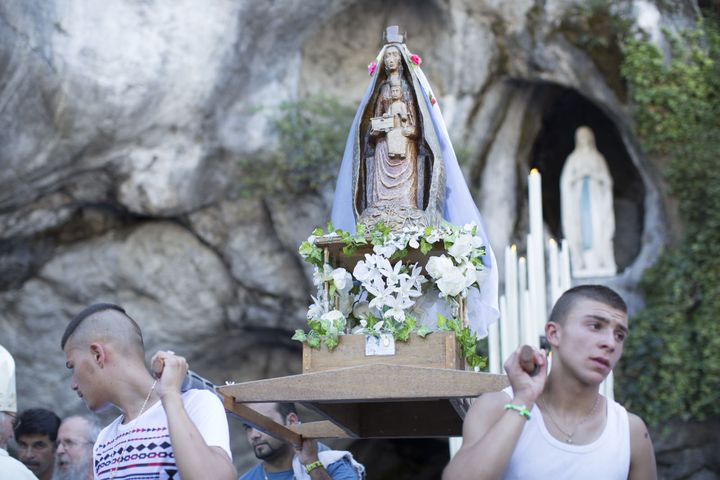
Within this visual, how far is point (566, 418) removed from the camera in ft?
9.48

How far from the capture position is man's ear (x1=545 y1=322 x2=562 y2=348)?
2939 mm

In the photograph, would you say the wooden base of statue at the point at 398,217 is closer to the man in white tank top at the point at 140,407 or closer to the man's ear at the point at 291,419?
the man's ear at the point at 291,419

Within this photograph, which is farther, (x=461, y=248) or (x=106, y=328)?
(x=461, y=248)

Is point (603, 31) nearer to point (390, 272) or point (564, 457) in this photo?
point (390, 272)

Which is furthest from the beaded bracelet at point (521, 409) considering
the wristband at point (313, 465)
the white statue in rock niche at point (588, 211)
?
the white statue in rock niche at point (588, 211)

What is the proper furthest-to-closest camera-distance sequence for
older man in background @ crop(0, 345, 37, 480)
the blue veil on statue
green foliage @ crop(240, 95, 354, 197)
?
green foliage @ crop(240, 95, 354, 197) → the blue veil on statue → older man in background @ crop(0, 345, 37, 480)

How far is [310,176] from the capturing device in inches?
398

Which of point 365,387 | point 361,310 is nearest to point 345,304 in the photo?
point 361,310

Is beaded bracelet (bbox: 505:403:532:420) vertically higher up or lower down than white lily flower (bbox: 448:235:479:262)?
lower down

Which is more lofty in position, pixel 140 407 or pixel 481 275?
pixel 481 275

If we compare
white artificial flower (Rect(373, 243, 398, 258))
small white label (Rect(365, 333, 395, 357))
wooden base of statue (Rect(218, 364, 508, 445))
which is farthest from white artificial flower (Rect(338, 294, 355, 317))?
wooden base of statue (Rect(218, 364, 508, 445))

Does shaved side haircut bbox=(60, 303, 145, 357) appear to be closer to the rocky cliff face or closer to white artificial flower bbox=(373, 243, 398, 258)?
white artificial flower bbox=(373, 243, 398, 258)

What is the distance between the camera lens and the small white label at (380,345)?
4.07 m

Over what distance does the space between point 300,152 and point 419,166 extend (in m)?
4.88
